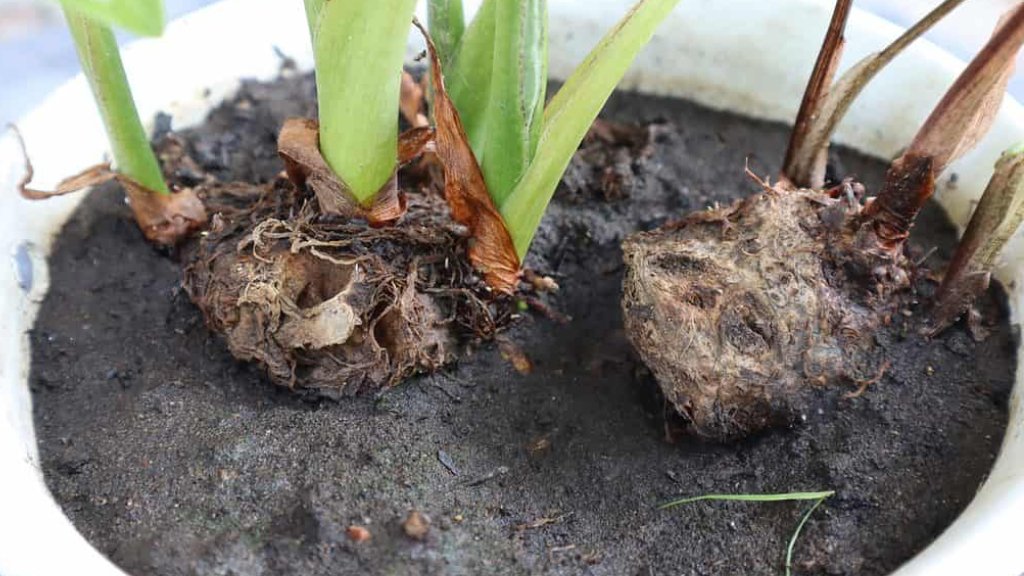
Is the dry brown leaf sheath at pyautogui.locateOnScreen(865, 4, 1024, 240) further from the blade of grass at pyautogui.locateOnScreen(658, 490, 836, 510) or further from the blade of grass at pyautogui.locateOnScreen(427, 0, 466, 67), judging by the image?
the blade of grass at pyautogui.locateOnScreen(427, 0, 466, 67)

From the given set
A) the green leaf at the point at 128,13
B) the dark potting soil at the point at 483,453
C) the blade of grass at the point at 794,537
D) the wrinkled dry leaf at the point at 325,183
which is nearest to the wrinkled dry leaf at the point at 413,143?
the wrinkled dry leaf at the point at 325,183

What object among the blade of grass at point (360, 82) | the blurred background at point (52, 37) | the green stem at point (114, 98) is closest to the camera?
the blade of grass at point (360, 82)

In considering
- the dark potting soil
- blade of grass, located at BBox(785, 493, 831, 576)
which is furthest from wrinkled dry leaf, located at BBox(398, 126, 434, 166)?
blade of grass, located at BBox(785, 493, 831, 576)

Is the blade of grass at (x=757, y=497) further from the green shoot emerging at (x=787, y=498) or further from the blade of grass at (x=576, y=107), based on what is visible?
the blade of grass at (x=576, y=107)

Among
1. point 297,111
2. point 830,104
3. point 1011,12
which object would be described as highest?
point 1011,12

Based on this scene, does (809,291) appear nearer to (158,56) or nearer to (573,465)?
(573,465)

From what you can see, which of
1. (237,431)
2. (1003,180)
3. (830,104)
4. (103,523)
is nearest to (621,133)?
(830,104)

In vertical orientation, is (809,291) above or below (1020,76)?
above
